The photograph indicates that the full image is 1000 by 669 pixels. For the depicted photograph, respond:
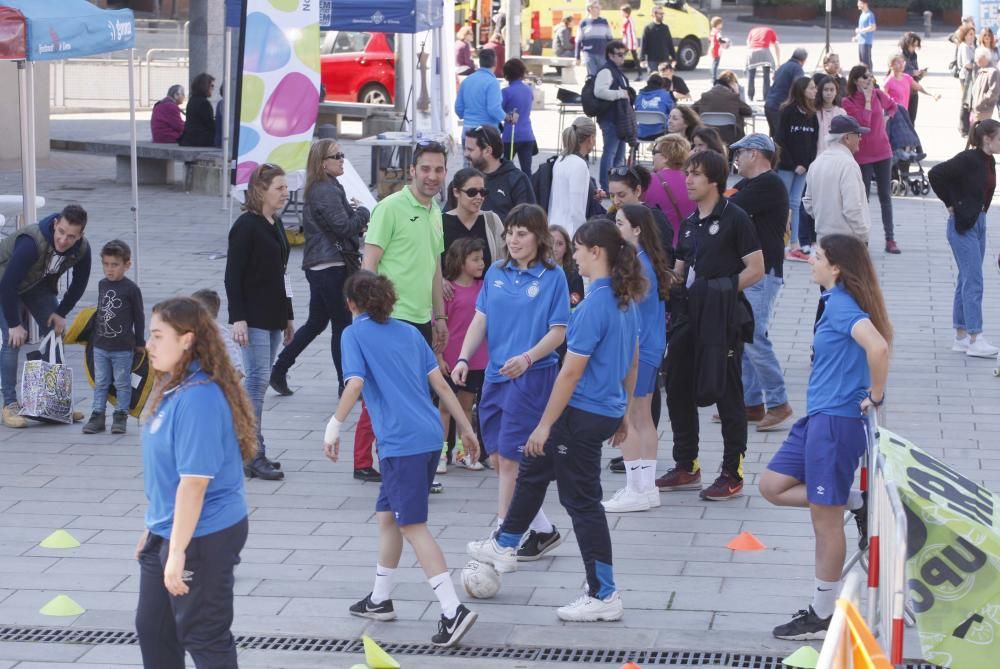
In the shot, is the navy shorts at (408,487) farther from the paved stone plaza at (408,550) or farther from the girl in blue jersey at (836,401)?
the girl in blue jersey at (836,401)

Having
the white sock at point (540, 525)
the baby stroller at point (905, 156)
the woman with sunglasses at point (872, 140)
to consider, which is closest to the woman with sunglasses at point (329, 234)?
the white sock at point (540, 525)

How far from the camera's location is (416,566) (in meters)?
6.72

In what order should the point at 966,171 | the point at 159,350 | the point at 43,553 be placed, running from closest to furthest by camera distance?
the point at 159,350 → the point at 43,553 → the point at 966,171

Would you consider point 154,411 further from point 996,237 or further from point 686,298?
point 996,237

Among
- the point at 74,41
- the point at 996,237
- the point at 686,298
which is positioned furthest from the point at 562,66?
the point at 686,298

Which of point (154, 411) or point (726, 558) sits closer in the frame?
point (154, 411)

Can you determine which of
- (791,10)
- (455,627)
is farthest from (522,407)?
(791,10)

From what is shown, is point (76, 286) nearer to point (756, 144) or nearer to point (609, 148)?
point (756, 144)

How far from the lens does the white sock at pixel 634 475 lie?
293 inches

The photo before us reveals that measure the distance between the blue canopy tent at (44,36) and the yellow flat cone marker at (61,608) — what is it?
4997 mm

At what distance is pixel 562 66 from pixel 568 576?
27.3m

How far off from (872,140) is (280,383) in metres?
7.36

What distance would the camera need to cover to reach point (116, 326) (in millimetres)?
8680

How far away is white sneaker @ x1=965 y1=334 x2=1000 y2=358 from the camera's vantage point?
10633 millimetres
